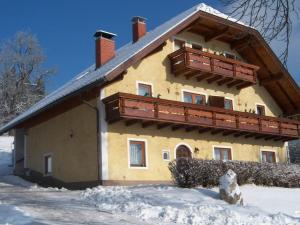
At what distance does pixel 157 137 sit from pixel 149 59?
371cm

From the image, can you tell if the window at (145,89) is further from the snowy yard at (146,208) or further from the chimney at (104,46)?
the snowy yard at (146,208)

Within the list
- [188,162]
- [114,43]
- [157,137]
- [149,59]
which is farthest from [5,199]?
[114,43]

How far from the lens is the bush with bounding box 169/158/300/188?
17.7 metres

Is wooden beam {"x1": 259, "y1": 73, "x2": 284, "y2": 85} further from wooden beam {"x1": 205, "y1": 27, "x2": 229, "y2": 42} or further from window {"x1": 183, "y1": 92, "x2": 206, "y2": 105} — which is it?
window {"x1": 183, "y1": 92, "x2": 206, "y2": 105}

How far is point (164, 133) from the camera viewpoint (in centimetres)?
2314

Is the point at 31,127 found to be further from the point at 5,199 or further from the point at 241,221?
the point at 241,221

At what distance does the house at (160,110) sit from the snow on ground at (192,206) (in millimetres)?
4471

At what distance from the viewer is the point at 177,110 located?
22094 mm

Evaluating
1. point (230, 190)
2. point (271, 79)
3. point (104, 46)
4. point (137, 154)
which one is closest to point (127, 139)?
point (137, 154)

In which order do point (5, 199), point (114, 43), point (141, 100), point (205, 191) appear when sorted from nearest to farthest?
point (5, 199) → point (205, 191) → point (141, 100) → point (114, 43)

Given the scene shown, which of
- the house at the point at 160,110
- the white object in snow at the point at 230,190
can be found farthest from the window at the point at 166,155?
the white object in snow at the point at 230,190

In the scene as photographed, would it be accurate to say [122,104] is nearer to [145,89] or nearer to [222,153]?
[145,89]

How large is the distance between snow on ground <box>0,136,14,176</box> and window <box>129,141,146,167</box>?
11358 millimetres

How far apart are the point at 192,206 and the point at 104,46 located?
42.8 ft
